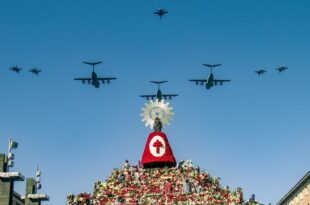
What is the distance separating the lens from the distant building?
73.1 meters

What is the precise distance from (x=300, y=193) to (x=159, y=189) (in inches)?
1443

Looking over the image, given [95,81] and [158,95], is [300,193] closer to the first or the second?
[158,95]

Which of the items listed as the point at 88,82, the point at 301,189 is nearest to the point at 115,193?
the point at 88,82

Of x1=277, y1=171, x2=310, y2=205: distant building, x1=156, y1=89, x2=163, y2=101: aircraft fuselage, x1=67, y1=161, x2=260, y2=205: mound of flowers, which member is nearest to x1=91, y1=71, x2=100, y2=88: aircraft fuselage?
x1=156, y1=89, x2=163, y2=101: aircraft fuselage

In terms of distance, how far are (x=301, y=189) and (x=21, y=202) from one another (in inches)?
1523

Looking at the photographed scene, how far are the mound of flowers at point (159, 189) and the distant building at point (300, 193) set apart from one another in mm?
27123

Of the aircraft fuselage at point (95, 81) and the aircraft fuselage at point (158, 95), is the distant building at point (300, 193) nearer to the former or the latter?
the aircraft fuselage at point (158, 95)

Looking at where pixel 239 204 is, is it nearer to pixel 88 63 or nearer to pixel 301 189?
pixel 88 63

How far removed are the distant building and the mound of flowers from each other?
89.0ft

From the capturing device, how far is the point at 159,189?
46.7 m

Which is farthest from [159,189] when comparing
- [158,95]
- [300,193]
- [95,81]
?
[300,193]

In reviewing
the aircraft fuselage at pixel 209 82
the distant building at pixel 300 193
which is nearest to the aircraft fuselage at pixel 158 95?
the aircraft fuselage at pixel 209 82

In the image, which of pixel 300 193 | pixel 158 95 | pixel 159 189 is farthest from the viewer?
pixel 300 193

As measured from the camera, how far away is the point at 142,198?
149 ft
